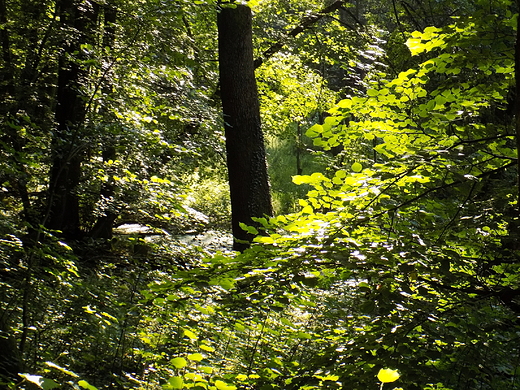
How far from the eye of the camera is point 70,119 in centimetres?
675

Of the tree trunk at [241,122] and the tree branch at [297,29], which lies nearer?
the tree trunk at [241,122]

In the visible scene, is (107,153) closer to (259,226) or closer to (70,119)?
(70,119)

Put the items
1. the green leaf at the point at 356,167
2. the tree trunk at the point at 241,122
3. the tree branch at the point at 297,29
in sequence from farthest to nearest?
the tree branch at the point at 297,29, the tree trunk at the point at 241,122, the green leaf at the point at 356,167

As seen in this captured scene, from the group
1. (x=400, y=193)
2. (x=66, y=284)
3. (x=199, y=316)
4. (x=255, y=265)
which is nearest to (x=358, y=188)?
(x=400, y=193)

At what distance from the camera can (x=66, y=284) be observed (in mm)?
3910

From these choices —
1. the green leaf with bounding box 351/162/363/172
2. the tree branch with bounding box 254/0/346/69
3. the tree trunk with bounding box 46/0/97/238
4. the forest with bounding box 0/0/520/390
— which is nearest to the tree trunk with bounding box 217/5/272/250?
the forest with bounding box 0/0/520/390

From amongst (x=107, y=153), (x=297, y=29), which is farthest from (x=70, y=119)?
(x=297, y=29)

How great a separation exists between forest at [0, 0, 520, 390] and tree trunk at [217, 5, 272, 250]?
0.03 m

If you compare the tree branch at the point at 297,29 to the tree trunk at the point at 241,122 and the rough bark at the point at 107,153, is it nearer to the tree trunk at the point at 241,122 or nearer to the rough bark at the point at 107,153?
the rough bark at the point at 107,153

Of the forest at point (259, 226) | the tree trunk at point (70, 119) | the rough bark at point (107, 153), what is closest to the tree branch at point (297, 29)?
the forest at point (259, 226)

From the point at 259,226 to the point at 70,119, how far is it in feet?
10.6

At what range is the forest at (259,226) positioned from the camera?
2.32 meters

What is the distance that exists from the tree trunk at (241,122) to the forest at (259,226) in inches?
1.0

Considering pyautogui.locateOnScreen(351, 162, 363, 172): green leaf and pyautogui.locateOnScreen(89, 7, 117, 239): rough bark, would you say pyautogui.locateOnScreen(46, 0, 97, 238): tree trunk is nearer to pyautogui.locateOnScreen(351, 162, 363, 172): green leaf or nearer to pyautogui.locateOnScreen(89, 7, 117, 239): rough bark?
pyautogui.locateOnScreen(89, 7, 117, 239): rough bark
